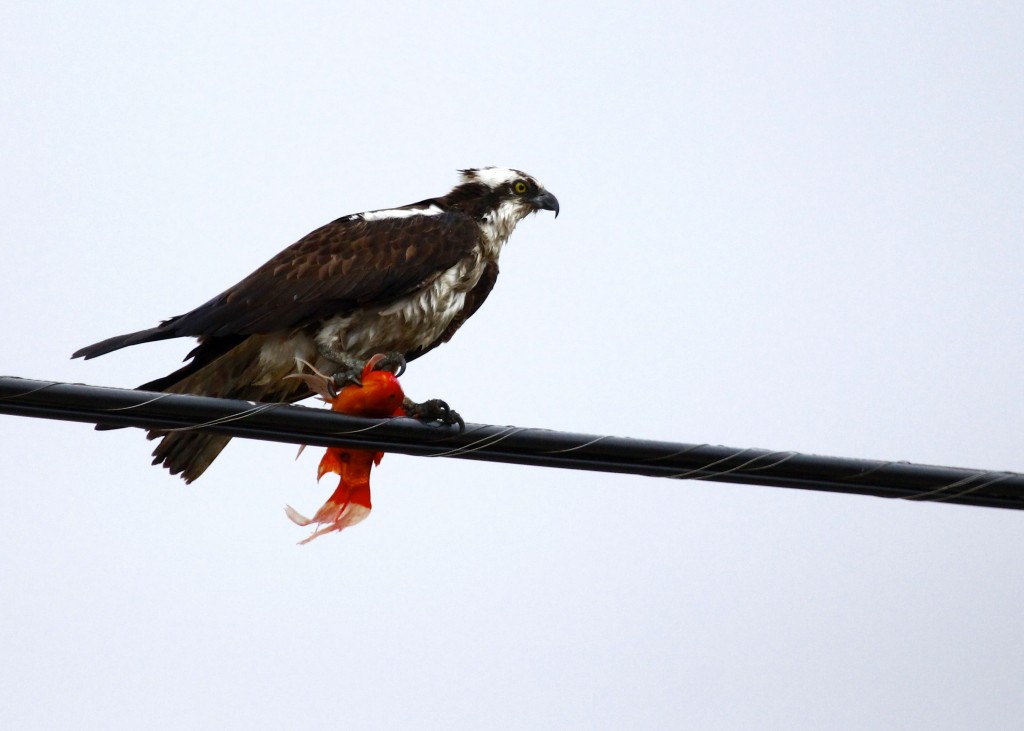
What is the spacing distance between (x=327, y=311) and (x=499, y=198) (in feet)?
4.90

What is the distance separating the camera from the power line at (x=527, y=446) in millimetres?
4180

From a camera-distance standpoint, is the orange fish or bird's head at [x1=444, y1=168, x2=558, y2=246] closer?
the orange fish

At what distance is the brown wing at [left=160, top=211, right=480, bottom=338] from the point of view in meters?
6.45

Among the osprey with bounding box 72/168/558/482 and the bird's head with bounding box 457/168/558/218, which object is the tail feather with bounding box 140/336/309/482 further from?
the bird's head with bounding box 457/168/558/218

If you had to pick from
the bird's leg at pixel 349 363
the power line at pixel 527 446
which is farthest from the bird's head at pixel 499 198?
the power line at pixel 527 446

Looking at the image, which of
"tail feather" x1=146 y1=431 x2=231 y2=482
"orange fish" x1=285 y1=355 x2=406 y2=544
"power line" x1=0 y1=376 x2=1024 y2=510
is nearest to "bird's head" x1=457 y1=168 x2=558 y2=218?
"tail feather" x1=146 y1=431 x2=231 y2=482

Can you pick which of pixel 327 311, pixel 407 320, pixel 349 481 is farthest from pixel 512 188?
pixel 349 481

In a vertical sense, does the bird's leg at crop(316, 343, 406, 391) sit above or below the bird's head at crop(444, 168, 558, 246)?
below

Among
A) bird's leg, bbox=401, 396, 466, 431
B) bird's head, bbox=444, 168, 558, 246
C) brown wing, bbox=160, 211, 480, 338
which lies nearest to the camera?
bird's leg, bbox=401, 396, 466, 431

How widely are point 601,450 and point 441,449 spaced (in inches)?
20.7

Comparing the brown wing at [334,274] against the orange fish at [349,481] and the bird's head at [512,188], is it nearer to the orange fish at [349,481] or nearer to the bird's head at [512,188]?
the bird's head at [512,188]

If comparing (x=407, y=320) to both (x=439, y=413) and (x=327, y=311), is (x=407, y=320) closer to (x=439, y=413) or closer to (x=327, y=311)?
(x=327, y=311)

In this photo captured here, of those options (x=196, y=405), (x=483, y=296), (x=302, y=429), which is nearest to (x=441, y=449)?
(x=302, y=429)

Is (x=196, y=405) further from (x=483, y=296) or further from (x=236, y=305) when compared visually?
(x=483, y=296)
